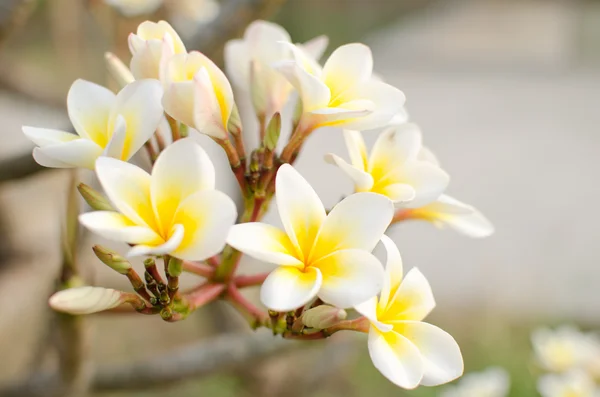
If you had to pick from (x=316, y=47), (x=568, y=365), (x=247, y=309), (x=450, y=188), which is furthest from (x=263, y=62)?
(x=450, y=188)

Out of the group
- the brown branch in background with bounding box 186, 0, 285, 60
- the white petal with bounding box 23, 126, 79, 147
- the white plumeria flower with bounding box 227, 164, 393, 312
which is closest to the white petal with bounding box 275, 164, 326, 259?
the white plumeria flower with bounding box 227, 164, 393, 312

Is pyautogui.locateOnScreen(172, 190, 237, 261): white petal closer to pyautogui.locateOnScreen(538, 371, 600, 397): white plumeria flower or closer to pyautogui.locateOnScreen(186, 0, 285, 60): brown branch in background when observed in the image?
pyautogui.locateOnScreen(186, 0, 285, 60): brown branch in background

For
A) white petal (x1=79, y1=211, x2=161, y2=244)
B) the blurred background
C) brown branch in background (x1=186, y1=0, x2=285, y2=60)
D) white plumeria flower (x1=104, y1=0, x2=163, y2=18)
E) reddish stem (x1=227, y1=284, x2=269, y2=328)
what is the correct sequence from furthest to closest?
the blurred background, white plumeria flower (x1=104, y1=0, x2=163, y2=18), brown branch in background (x1=186, y1=0, x2=285, y2=60), reddish stem (x1=227, y1=284, x2=269, y2=328), white petal (x1=79, y1=211, x2=161, y2=244)

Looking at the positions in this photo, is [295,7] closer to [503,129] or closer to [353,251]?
[503,129]

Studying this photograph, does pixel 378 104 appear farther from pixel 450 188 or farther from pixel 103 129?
pixel 450 188

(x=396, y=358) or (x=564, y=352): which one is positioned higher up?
(x=396, y=358)
